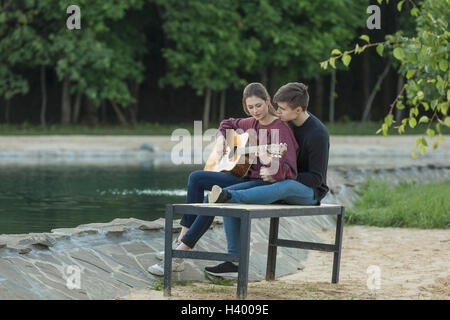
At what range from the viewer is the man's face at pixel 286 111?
22.9 ft

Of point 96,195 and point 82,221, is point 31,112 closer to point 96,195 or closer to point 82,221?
point 96,195

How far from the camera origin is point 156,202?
12984 mm

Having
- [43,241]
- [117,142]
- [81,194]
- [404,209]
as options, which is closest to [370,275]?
[43,241]

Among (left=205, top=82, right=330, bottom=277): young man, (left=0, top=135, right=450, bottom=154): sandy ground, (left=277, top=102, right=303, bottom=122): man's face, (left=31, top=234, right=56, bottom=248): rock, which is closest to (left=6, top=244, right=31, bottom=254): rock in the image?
(left=31, top=234, right=56, bottom=248): rock

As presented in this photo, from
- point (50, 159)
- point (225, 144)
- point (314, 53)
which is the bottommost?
point (50, 159)

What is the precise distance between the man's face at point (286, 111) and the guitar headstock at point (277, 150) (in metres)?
0.30

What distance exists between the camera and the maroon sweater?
22.3ft

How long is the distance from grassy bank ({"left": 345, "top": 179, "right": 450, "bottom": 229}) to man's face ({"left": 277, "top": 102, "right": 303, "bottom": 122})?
4.39m

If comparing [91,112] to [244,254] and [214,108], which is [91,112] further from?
[244,254]

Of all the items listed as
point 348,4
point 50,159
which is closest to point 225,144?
point 50,159

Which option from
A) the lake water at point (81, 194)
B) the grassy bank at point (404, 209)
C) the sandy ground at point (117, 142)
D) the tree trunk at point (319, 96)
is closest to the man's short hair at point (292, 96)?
the lake water at point (81, 194)

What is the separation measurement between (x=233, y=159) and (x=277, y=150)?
0.44m

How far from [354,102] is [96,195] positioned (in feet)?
89.9

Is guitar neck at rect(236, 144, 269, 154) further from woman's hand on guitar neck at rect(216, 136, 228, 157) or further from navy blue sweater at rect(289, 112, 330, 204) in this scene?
navy blue sweater at rect(289, 112, 330, 204)
